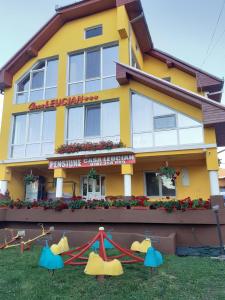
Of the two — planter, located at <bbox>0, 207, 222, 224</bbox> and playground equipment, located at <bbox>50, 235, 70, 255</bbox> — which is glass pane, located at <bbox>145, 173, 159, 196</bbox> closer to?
planter, located at <bbox>0, 207, 222, 224</bbox>

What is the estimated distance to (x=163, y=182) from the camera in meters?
13.9

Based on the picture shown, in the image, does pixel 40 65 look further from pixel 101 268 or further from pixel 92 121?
pixel 101 268

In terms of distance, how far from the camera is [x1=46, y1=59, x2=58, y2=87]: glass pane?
15.5 m

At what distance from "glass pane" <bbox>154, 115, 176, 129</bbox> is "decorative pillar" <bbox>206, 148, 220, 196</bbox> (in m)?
2.24

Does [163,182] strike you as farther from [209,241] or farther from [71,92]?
[71,92]

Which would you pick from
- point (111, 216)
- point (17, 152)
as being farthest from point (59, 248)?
point (17, 152)

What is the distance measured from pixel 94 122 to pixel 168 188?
5489 millimetres

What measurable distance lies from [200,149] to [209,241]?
3968mm

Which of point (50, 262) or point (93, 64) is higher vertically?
point (93, 64)

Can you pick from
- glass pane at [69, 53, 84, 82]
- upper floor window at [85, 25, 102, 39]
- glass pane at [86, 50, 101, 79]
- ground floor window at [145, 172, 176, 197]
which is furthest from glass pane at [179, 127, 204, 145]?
upper floor window at [85, 25, 102, 39]

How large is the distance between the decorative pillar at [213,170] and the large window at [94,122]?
456cm

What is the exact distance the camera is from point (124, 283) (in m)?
5.76

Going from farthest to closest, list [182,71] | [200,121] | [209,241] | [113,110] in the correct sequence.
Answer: [182,71]
[113,110]
[200,121]
[209,241]

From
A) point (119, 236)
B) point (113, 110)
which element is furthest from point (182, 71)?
point (119, 236)
